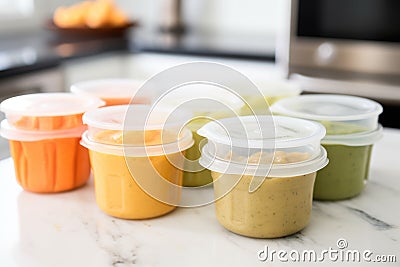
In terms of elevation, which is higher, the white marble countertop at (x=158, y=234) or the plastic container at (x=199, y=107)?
the plastic container at (x=199, y=107)

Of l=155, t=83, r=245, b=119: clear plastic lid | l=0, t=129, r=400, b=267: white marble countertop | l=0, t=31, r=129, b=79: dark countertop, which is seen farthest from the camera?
l=0, t=31, r=129, b=79: dark countertop

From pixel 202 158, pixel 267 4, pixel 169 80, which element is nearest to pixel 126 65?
pixel 267 4

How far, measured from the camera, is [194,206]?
0.91 m

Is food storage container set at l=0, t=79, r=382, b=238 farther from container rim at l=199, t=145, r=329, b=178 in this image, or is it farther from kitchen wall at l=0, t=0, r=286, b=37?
kitchen wall at l=0, t=0, r=286, b=37

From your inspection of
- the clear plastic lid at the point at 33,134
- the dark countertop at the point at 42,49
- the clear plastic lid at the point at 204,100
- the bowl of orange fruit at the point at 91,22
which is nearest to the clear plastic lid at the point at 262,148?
the clear plastic lid at the point at 204,100

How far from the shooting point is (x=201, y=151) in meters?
0.84

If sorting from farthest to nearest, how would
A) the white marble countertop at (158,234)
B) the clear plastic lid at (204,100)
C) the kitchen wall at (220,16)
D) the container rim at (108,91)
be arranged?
the kitchen wall at (220,16), the container rim at (108,91), the clear plastic lid at (204,100), the white marble countertop at (158,234)

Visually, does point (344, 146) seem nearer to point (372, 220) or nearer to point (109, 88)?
point (372, 220)

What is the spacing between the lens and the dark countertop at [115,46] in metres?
2.03

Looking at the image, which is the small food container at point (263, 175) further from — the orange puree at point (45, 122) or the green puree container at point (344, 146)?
the orange puree at point (45, 122)

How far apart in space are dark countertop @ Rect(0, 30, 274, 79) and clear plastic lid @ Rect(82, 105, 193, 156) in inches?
42.9

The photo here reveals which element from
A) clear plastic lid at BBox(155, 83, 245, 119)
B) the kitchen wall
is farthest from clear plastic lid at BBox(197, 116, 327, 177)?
the kitchen wall

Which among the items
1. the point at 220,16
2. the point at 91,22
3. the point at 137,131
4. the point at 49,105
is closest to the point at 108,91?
the point at 49,105

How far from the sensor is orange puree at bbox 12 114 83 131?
92 cm
